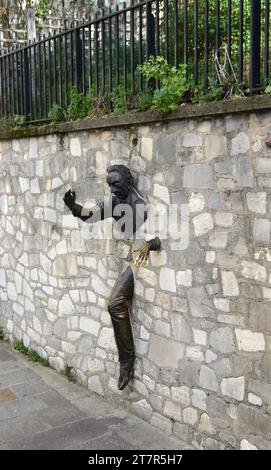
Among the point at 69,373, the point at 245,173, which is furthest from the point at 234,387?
the point at 69,373

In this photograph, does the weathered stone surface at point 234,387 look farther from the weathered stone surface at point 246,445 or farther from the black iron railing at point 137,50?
the black iron railing at point 137,50

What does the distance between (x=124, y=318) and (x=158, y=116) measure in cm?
179

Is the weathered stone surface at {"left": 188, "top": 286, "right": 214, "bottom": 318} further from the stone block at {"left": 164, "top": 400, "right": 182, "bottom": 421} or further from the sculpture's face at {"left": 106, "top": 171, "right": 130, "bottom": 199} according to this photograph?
the sculpture's face at {"left": 106, "top": 171, "right": 130, "bottom": 199}

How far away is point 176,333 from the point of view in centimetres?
462

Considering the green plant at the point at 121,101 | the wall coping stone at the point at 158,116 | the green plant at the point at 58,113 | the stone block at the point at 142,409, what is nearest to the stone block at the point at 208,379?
the stone block at the point at 142,409

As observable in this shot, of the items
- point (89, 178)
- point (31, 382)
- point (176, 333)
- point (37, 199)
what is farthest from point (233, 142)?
point (31, 382)

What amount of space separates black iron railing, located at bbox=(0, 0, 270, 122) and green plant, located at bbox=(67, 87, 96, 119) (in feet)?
0.35

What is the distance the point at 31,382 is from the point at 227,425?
9.08ft

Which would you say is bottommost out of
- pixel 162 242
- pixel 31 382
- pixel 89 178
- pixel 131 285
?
pixel 31 382

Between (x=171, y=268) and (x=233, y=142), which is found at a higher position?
(x=233, y=142)

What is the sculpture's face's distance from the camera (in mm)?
4840

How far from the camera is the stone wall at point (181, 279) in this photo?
154 inches

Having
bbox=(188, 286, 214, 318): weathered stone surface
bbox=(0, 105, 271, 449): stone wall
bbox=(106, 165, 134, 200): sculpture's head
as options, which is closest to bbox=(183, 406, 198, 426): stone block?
bbox=(0, 105, 271, 449): stone wall

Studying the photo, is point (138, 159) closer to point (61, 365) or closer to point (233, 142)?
point (233, 142)
